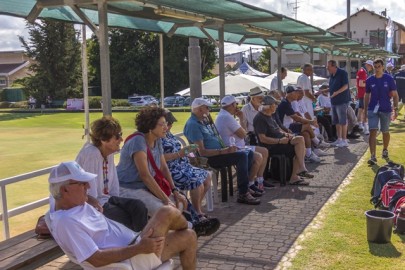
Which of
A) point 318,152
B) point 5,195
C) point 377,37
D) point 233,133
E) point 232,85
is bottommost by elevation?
point 318,152

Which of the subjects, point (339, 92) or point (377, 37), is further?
point (377, 37)

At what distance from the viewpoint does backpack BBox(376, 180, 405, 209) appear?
5734 millimetres

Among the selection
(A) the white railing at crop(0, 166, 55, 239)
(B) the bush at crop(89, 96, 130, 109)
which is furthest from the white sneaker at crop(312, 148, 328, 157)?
(B) the bush at crop(89, 96, 130, 109)

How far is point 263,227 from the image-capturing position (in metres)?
5.47

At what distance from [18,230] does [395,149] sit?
767cm

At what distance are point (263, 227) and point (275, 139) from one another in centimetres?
203

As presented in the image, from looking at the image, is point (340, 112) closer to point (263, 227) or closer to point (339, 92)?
point (339, 92)

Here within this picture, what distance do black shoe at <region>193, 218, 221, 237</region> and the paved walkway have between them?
0.34ft

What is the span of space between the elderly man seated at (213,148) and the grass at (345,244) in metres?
1.05

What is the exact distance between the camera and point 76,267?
456 centimetres

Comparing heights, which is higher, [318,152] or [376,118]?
[376,118]

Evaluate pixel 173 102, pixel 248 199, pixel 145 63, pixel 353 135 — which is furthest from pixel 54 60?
pixel 248 199

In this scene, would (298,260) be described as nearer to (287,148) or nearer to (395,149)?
(287,148)

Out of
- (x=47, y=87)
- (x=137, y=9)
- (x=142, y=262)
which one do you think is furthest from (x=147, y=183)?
(x=47, y=87)
